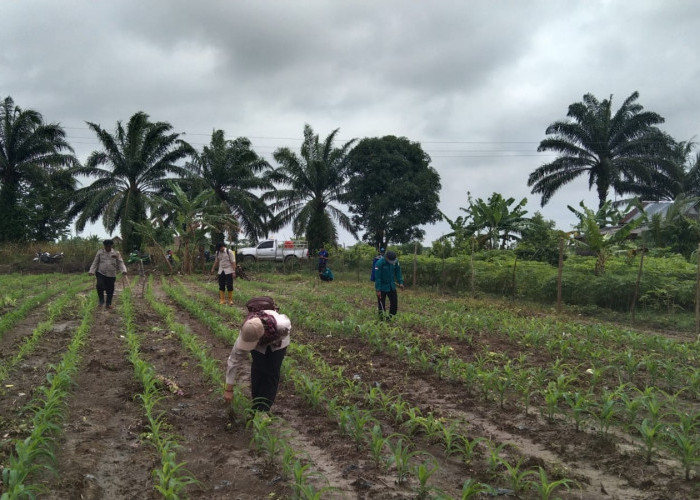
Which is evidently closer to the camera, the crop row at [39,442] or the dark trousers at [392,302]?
the crop row at [39,442]

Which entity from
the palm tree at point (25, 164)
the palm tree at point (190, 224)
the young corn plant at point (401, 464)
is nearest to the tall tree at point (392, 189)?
the palm tree at point (190, 224)

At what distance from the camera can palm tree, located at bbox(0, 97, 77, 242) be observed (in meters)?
29.3

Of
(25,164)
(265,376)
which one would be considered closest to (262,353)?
(265,376)

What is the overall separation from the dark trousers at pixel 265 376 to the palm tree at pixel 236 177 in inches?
988

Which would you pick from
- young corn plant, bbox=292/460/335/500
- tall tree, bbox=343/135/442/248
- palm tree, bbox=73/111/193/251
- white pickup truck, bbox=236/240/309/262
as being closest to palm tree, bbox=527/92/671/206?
tall tree, bbox=343/135/442/248

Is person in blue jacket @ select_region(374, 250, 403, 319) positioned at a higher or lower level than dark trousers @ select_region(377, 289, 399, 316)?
higher

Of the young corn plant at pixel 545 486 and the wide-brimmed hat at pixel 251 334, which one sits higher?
the wide-brimmed hat at pixel 251 334

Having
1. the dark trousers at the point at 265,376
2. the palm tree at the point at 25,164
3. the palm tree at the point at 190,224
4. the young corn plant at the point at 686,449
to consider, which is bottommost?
the young corn plant at the point at 686,449

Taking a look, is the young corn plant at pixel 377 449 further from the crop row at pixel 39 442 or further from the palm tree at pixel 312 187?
the palm tree at pixel 312 187

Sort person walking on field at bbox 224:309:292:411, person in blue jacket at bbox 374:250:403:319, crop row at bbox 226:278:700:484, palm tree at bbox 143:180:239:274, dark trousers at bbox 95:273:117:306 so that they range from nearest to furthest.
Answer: crop row at bbox 226:278:700:484 → person walking on field at bbox 224:309:292:411 → person in blue jacket at bbox 374:250:403:319 → dark trousers at bbox 95:273:117:306 → palm tree at bbox 143:180:239:274

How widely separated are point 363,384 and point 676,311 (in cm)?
966

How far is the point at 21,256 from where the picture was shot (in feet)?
94.8

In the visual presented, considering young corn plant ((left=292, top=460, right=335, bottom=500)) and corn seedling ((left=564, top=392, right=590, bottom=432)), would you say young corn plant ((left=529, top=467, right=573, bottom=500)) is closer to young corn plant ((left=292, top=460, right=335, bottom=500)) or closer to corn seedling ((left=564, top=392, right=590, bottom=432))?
corn seedling ((left=564, top=392, right=590, bottom=432))

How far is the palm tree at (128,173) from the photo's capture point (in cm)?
2719
